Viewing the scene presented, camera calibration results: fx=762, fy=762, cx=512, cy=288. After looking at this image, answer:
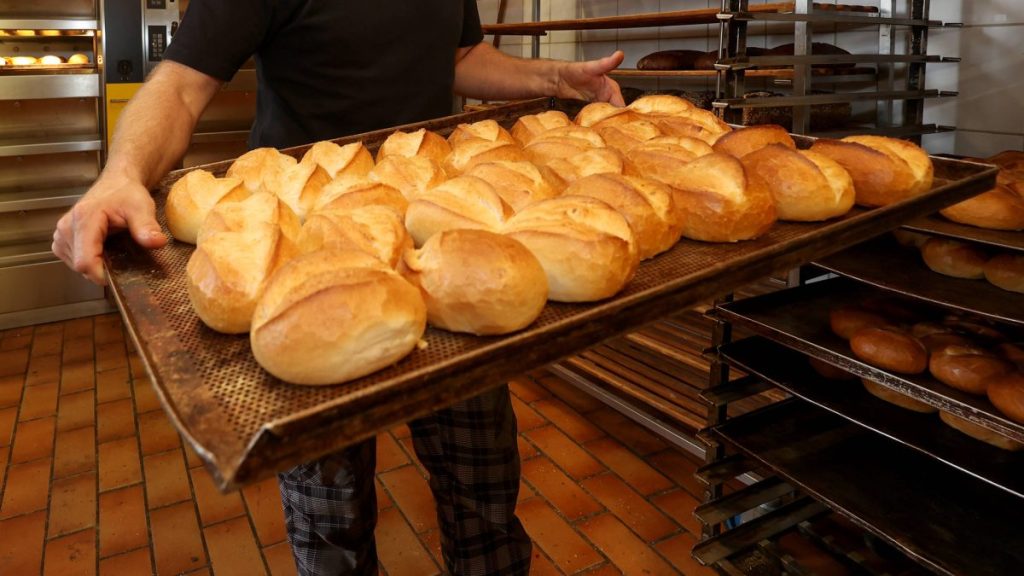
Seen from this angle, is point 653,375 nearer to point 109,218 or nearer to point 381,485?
point 381,485

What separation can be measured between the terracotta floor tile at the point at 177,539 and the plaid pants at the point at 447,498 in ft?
→ 2.83

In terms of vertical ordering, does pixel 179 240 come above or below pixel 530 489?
above

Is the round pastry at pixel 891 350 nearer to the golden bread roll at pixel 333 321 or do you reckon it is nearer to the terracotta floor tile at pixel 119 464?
the golden bread roll at pixel 333 321

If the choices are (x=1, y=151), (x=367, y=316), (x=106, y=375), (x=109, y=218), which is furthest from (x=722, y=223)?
(x=1, y=151)

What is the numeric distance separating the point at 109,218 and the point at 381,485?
166 cm

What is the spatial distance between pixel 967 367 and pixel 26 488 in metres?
2.74

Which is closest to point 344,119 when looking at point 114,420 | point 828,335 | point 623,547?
point 828,335

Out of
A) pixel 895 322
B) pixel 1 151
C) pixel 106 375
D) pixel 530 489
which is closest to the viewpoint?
pixel 895 322

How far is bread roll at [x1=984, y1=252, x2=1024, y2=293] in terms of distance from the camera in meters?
1.45

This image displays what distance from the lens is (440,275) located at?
0.88 m

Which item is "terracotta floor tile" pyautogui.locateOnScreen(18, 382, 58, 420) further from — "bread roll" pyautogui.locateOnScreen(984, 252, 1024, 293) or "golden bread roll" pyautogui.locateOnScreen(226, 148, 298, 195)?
"bread roll" pyautogui.locateOnScreen(984, 252, 1024, 293)

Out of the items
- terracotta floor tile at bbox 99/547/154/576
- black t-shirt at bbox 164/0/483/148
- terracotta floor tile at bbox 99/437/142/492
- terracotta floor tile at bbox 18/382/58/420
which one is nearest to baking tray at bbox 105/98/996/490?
black t-shirt at bbox 164/0/483/148

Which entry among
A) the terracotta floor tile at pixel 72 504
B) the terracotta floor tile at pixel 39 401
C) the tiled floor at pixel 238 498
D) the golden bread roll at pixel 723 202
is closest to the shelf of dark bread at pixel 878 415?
the golden bread roll at pixel 723 202

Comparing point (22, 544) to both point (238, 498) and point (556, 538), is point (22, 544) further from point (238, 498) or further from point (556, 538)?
point (556, 538)
